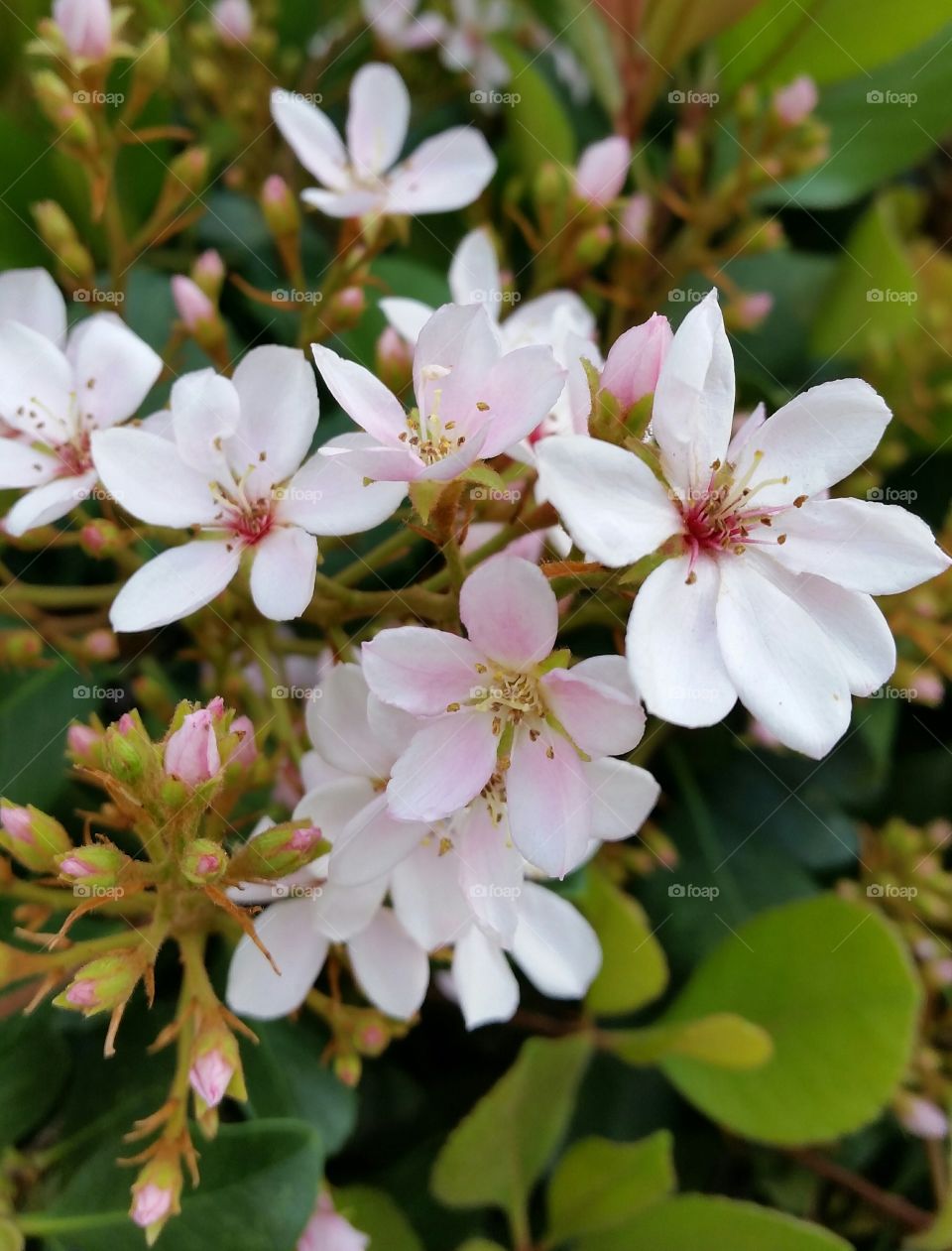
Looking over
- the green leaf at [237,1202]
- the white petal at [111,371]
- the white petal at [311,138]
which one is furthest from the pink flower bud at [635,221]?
the green leaf at [237,1202]

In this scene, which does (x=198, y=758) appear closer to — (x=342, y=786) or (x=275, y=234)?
(x=342, y=786)

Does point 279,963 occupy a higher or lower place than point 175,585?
lower

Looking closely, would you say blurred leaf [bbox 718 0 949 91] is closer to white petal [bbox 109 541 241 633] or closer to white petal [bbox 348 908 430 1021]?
white petal [bbox 109 541 241 633]

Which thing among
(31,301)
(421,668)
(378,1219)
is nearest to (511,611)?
(421,668)

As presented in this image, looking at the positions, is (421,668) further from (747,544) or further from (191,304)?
(191,304)

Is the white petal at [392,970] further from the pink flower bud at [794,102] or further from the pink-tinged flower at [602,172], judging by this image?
the pink flower bud at [794,102]

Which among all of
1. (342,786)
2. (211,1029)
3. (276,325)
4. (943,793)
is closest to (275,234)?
(276,325)

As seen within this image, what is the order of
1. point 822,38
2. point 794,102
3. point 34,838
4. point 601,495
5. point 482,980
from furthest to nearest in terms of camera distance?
point 822,38, point 794,102, point 482,980, point 34,838, point 601,495
